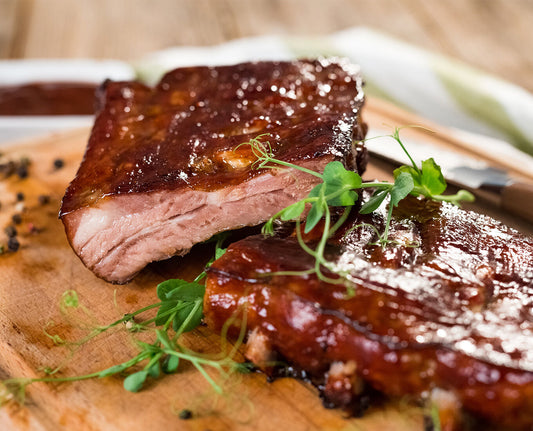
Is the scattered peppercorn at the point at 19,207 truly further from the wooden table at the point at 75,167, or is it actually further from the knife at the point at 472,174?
the knife at the point at 472,174

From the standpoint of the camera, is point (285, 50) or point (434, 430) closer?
point (434, 430)

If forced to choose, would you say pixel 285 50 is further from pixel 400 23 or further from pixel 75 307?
pixel 75 307

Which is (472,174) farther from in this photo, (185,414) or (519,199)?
(185,414)

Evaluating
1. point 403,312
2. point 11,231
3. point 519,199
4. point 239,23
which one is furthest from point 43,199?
point 239,23

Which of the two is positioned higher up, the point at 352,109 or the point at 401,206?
the point at 352,109

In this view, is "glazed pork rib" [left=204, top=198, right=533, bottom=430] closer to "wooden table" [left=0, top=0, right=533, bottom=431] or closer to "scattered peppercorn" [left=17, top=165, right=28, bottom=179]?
"wooden table" [left=0, top=0, right=533, bottom=431]

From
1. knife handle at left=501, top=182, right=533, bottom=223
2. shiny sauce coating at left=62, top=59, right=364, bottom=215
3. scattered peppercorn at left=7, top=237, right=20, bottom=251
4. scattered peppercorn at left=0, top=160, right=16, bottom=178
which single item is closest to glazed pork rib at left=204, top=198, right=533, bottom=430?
shiny sauce coating at left=62, top=59, right=364, bottom=215

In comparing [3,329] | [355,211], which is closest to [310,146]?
[355,211]
